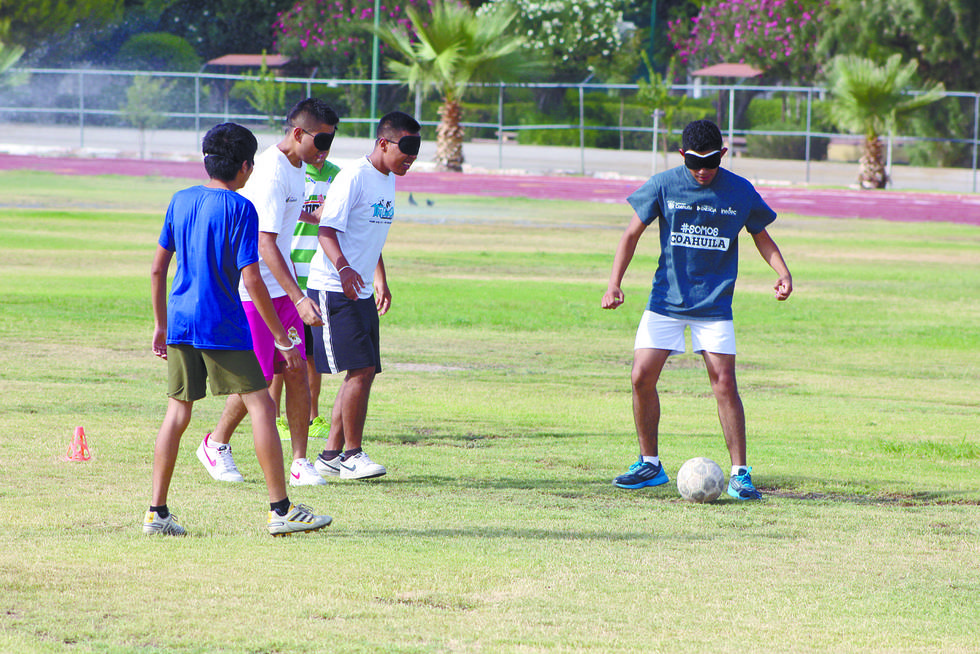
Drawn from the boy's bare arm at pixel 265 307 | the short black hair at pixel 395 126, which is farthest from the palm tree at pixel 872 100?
the boy's bare arm at pixel 265 307

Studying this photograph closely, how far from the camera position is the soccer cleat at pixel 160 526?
598cm

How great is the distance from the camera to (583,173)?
43.3 metres

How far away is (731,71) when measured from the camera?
2240 inches

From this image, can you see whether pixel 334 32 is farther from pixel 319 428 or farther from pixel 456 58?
pixel 319 428

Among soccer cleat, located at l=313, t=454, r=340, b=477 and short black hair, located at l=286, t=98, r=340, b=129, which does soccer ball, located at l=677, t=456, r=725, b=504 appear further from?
short black hair, located at l=286, t=98, r=340, b=129

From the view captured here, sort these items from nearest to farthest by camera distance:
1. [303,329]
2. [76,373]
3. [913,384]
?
[303,329]
[76,373]
[913,384]

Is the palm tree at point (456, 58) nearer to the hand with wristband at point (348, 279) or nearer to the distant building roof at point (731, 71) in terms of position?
the distant building roof at point (731, 71)

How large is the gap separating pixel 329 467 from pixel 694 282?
2.22 meters

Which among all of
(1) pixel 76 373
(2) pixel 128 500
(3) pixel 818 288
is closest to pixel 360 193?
(2) pixel 128 500

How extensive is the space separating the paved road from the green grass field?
19.3 metres

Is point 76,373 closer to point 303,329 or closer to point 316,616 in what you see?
point 303,329

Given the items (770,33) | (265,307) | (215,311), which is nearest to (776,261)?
(265,307)

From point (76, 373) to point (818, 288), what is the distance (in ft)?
35.4

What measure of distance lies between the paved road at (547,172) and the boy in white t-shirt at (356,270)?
2537 cm
